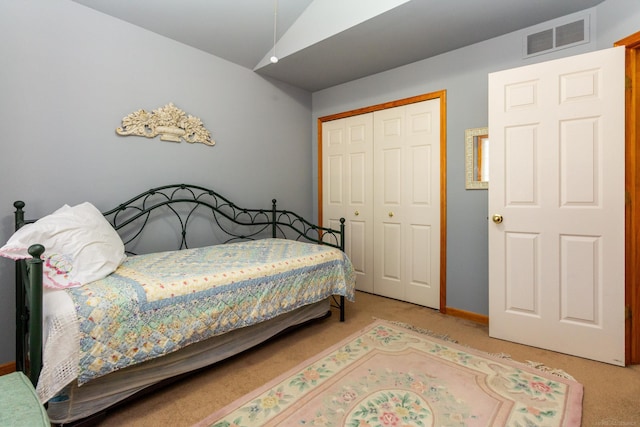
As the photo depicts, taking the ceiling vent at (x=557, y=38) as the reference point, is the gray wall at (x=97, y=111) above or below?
below

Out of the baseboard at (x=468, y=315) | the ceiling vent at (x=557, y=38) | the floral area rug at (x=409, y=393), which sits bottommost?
the floral area rug at (x=409, y=393)

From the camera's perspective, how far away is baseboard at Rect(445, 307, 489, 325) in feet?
8.72

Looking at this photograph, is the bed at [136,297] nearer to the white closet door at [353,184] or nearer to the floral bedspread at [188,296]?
the floral bedspread at [188,296]

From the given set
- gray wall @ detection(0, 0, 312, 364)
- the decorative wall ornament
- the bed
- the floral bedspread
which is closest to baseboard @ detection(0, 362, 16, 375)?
gray wall @ detection(0, 0, 312, 364)

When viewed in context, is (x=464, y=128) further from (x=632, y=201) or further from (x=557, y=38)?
(x=632, y=201)

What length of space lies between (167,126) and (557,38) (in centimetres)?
306

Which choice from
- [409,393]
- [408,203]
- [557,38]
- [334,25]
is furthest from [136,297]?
[557,38]

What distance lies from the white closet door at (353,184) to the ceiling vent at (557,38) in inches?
57.7

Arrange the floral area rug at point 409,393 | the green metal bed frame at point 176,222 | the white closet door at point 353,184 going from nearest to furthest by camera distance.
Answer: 1. the green metal bed frame at point 176,222
2. the floral area rug at point 409,393
3. the white closet door at point 353,184

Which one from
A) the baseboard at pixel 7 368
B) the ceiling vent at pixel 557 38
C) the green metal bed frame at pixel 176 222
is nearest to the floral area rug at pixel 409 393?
the green metal bed frame at pixel 176 222

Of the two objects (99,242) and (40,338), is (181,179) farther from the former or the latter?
(40,338)

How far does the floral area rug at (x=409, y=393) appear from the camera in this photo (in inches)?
57.7

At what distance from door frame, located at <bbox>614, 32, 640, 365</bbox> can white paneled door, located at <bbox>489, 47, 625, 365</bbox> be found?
0.04m

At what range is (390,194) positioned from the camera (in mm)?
3289
